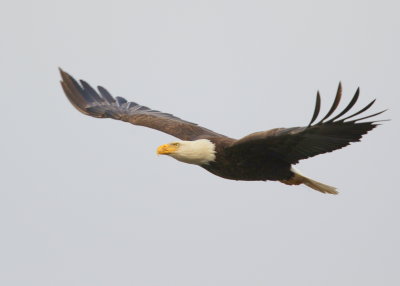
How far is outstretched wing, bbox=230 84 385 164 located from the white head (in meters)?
0.48

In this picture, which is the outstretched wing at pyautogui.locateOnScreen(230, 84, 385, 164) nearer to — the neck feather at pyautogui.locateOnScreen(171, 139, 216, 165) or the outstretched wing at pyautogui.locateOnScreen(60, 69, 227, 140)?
the neck feather at pyautogui.locateOnScreen(171, 139, 216, 165)

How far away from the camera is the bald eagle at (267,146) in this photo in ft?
33.3

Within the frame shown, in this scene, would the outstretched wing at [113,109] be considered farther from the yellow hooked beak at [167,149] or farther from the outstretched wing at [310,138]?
the outstretched wing at [310,138]

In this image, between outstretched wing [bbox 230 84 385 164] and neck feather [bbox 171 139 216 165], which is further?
neck feather [bbox 171 139 216 165]

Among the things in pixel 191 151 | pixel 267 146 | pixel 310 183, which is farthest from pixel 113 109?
pixel 267 146

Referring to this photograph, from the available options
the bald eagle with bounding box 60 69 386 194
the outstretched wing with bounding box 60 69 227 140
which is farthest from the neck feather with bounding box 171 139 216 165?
the outstretched wing with bounding box 60 69 227 140

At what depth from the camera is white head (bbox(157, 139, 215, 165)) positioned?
1134 centimetres

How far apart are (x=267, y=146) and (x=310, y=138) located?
0.57 metres

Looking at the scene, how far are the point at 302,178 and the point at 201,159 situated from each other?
1282mm

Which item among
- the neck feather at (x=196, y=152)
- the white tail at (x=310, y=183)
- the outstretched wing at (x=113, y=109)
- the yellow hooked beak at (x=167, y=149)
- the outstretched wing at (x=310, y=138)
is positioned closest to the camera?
the outstretched wing at (x=310, y=138)

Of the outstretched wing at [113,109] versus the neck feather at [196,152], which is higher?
the outstretched wing at [113,109]

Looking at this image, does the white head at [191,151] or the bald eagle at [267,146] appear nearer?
the bald eagle at [267,146]

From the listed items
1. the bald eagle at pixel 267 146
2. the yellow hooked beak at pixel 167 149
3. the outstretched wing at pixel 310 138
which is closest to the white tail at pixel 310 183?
the bald eagle at pixel 267 146

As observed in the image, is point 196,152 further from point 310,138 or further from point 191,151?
point 310,138
